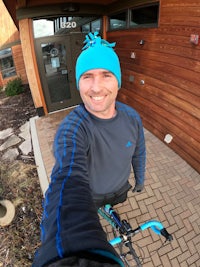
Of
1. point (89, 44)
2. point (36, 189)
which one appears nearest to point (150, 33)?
point (89, 44)

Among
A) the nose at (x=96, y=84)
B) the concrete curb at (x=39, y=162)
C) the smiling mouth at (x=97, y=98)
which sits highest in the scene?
the nose at (x=96, y=84)

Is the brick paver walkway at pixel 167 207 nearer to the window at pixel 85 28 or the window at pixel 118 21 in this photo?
the window at pixel 118 21

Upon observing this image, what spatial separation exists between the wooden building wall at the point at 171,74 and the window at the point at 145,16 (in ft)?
0.55

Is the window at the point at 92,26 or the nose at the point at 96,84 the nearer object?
the nose at the point at 96,84

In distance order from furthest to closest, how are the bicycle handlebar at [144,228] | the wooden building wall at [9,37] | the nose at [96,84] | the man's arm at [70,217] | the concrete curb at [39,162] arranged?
1. the wooden building wall at [9,37]
2. the concrete curb at [39,162]
3. the bicycle handlebar at [144,228]
4. the nose at [96,84]
5. the man's arm at [70,217]

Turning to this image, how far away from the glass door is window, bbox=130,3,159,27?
6.92ft

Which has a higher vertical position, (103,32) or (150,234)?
(103,32)

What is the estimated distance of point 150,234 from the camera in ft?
8.89

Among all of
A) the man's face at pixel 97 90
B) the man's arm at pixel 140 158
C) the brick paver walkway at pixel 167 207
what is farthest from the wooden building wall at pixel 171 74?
the man's face at pixel 97 90

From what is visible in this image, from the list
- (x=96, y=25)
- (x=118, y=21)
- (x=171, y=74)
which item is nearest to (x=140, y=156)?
(x=171, y=74)

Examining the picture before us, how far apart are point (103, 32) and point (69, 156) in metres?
6.46

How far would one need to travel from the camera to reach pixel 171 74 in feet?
13.1

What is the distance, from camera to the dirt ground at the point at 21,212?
2611 millimetres

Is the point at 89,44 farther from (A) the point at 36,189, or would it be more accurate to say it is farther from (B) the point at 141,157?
(A) the point at 36,189
